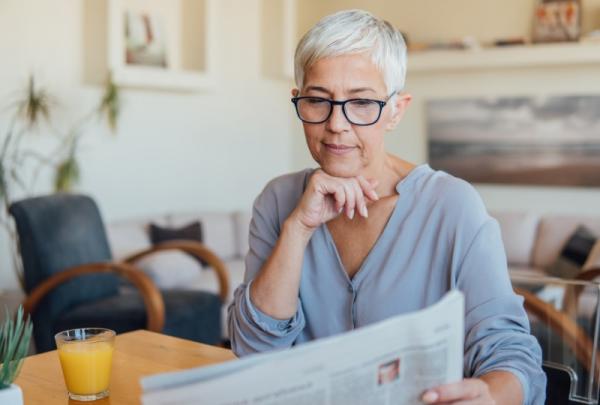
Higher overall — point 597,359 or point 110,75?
point 110,75

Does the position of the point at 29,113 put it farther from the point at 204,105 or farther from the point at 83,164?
the point at 204,105

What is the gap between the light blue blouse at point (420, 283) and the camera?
1249mm

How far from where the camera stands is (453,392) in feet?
3.34

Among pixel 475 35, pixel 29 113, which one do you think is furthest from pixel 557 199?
pixel 29 113

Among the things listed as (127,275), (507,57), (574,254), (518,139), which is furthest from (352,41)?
(518,139)

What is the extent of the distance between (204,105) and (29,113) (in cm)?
148

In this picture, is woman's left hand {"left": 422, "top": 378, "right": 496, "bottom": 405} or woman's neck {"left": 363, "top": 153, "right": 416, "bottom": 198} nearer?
woman's left hand {"left": 422, "top": 378, "right": 496, "bottom": 405}

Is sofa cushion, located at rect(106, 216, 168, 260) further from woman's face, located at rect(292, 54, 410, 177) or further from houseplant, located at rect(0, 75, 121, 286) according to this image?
woman's face, located at rect(292, 54, 410, 177)

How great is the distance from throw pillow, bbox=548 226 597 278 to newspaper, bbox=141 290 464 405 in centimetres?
373

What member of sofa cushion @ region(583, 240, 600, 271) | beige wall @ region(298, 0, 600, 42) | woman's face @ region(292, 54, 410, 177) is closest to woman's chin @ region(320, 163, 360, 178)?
woman's face @ region(292, 54, 410, 177)

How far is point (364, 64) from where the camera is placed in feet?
4.45

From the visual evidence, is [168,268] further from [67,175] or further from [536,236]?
[536,236]

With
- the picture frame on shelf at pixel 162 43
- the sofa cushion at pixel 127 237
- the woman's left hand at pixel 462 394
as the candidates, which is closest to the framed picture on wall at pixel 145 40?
the picture frame on shelf at pixel 162 43

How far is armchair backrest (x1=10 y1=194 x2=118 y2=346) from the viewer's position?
337cm
